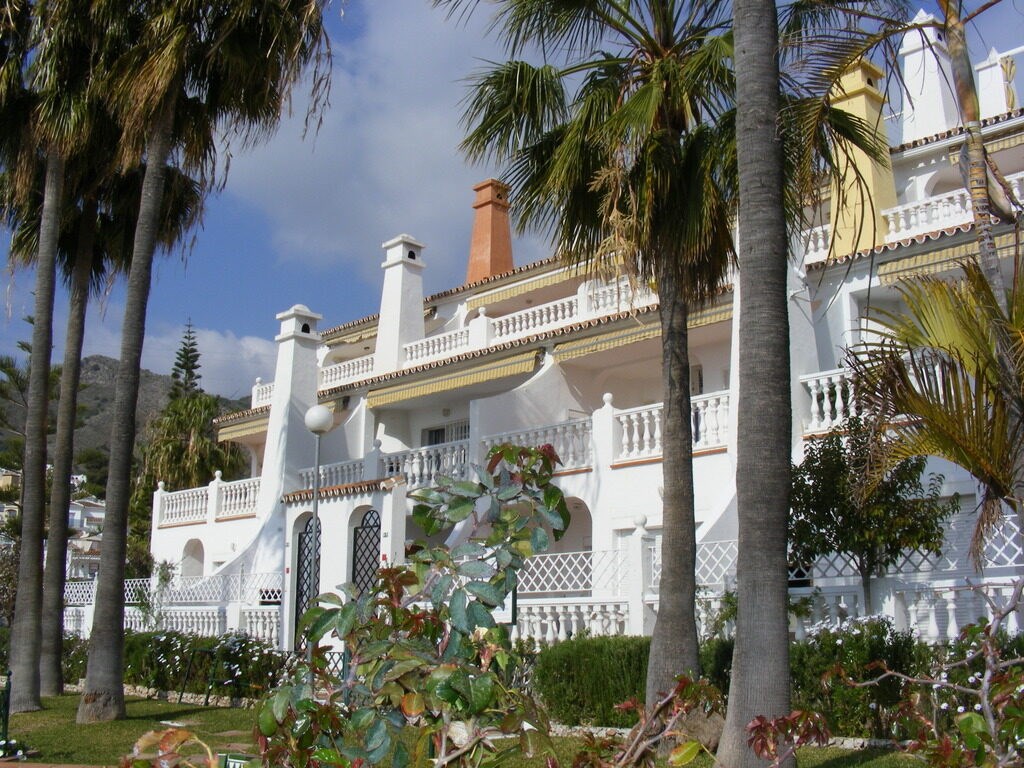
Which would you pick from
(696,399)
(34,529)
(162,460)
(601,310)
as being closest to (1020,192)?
(696,399)

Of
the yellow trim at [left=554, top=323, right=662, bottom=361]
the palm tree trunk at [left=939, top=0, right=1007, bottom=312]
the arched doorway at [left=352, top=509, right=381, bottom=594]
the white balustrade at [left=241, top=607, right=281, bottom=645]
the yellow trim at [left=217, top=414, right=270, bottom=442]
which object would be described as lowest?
the white balustrade at [left=241, top=607, right=281, bottom=645]

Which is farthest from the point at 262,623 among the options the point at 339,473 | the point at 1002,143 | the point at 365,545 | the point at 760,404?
the point at 1002,143

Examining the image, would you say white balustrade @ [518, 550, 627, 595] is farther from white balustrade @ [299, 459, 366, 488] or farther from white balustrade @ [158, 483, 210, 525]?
white balustrade @ [158, 483, 210, 525]

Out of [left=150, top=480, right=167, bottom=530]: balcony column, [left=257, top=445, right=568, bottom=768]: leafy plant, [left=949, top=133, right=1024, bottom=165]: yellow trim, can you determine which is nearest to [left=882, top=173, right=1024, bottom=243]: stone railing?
[left=949, top=133, right=1024, bottom=165]: yellow trim

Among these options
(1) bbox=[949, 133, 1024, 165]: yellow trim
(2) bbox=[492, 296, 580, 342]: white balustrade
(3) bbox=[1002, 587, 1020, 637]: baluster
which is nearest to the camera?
(3) bbox=[1002, 587, 1020, 637]: baluster

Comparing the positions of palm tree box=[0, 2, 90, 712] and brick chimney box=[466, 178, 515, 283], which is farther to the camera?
brick chimney box=[466, 178, 515, 283]

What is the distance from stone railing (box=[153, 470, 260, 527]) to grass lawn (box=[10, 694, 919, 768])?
9.28 metres

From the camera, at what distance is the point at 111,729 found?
469 inches

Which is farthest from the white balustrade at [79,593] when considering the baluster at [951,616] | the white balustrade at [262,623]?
the baluster at [951,616]

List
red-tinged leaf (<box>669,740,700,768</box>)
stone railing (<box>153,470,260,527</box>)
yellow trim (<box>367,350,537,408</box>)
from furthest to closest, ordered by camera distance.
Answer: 1. stone railing (<box>153,470,260,527</box>)
2. yellow trim (<box>367,350,537,408</box>)
3. red-tinged leaf (<box>669,740,700,768</box>)

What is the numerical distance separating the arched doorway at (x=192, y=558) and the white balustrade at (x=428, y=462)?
915 cm

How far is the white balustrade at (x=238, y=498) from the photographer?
24.9 meters

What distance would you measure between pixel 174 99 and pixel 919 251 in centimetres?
1157

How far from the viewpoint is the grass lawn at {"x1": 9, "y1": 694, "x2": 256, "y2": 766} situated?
32.8 ft
